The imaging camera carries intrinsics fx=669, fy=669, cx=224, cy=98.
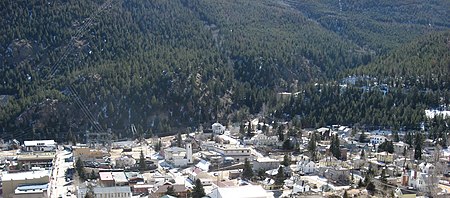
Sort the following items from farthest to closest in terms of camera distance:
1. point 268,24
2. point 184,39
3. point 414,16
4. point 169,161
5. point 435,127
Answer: point 414,16
point 268,24
point 184,39
point 435,127
point 169,161

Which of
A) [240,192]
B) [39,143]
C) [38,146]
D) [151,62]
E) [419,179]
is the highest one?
[151,62]

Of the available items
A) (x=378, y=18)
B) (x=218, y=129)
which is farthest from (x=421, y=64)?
(x=378, y=18)

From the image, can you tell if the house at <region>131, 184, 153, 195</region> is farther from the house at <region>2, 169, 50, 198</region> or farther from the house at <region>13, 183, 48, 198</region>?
the house at <region>2, 169, 50, 198</region>

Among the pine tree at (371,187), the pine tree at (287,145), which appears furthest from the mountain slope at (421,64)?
the pine tree at (371,187)

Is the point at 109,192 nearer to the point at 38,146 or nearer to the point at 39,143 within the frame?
the point at 38,146

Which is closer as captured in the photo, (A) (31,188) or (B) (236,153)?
(A) (31,188)

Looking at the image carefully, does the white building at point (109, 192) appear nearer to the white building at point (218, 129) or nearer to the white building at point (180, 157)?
the white building at point (180, 157)

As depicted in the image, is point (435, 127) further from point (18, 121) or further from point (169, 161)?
point (18, 121)

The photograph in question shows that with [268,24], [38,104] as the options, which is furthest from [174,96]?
[268,24]

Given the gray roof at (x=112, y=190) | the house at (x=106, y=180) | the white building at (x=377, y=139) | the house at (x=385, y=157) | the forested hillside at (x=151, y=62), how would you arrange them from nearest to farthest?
the gray roof at (x=112, y=190) → the house at (x=106, y=180) → the house at (x=385, y=157) → the white building at (x=377, y=139) → the forested hillside at (x=151, y=62)
